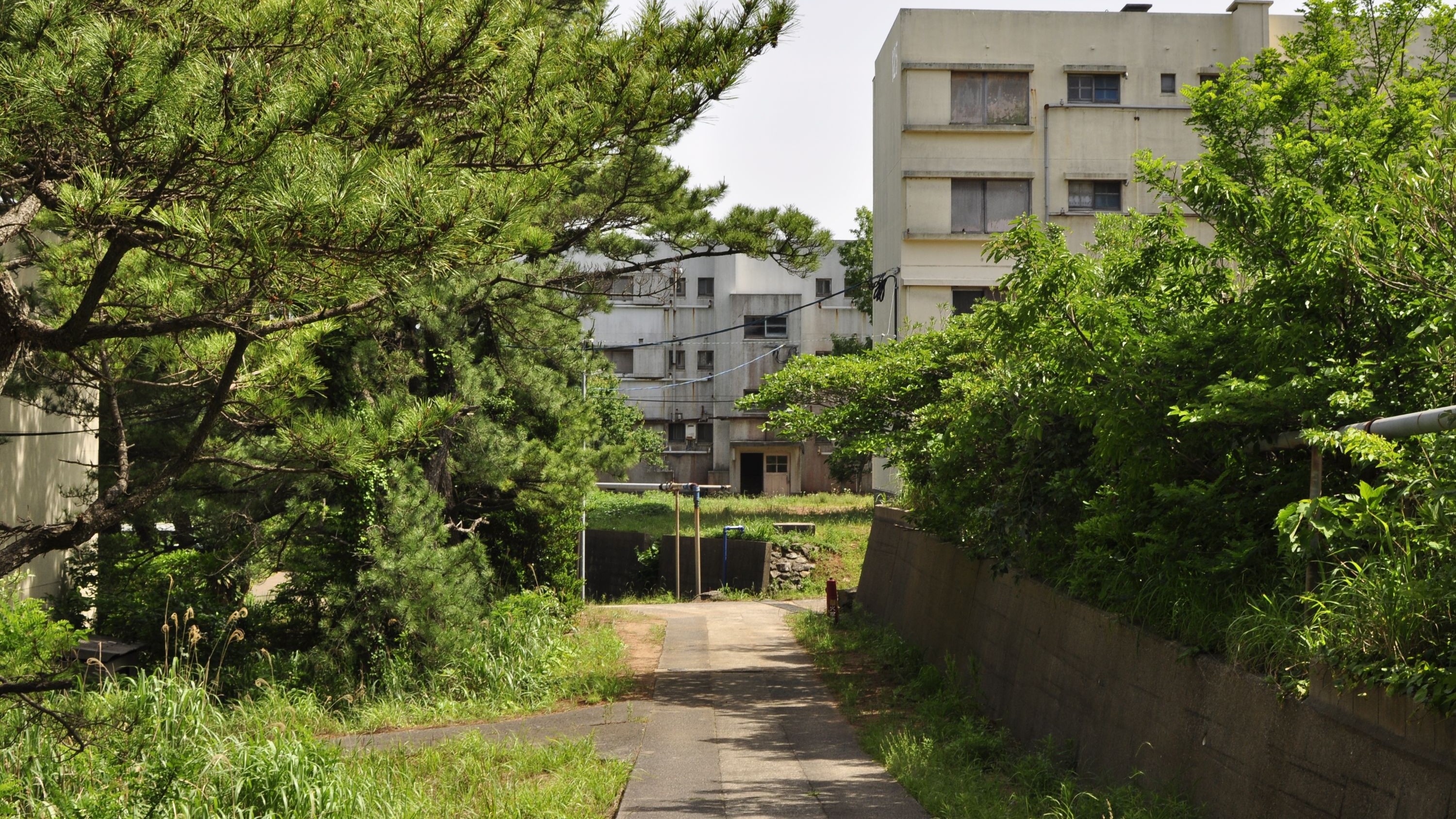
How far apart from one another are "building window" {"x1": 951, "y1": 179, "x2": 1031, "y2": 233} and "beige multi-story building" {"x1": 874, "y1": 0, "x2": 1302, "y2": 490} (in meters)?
0.03

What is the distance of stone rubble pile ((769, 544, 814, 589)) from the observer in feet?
82.9

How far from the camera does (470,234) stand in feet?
17.9

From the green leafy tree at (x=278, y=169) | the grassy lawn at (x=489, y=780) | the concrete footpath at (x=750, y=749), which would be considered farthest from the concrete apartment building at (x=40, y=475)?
the concrete footpath at (x=750, y=749)

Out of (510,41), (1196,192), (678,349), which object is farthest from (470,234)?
(678,349)

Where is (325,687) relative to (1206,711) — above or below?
below

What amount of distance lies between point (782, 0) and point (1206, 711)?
15.6 feet

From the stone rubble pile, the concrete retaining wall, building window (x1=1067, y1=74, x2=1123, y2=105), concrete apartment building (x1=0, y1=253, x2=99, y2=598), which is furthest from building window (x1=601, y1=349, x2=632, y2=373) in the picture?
concrete apartment building (x1=0, y1=253, x2=99, y2=598)

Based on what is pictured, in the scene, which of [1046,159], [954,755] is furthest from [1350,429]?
[1046,159]

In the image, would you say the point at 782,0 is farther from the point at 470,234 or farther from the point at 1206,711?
the point at 1206,711

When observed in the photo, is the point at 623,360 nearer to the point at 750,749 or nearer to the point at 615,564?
the point at 615,564

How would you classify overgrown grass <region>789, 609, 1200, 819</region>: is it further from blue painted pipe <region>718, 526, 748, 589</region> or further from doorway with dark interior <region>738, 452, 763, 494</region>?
doorway with dark interior <region>738, 452, 763, 494</region>

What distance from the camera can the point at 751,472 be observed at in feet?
150

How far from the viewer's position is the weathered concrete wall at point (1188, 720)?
444 centimetres

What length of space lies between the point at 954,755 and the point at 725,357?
127 ft
